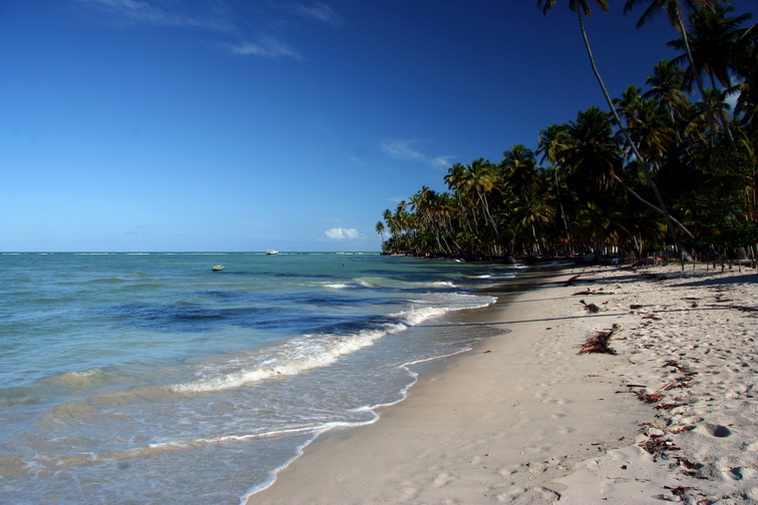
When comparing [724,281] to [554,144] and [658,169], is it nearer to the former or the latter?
[658,169]

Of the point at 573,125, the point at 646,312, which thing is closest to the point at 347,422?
the point at 646,312

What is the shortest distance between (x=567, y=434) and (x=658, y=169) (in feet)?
133

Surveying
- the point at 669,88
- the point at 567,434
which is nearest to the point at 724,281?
Result: the point at 567,434

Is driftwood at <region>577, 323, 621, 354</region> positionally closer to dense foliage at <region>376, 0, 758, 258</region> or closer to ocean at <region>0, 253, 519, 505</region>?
ocean at <region>0, 253, 519, 505</region>

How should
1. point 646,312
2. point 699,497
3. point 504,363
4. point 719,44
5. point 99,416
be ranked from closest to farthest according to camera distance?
point 699,497
point 99,416
point 504,363
point 646,312
point 719,44

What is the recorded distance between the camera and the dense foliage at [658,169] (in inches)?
806

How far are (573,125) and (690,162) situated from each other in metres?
10.6

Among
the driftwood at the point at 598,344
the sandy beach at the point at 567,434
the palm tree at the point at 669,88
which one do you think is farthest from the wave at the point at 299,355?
the palm tree at the point at 669,88

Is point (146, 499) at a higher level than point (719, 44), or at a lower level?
lower

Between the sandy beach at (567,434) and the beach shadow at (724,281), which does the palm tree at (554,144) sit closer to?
the beach shadow at (724,281)

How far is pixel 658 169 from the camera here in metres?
37.4

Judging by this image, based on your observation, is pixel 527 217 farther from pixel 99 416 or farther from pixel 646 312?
pixel 99 416

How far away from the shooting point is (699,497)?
2.96 metres

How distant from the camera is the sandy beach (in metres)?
3.35
